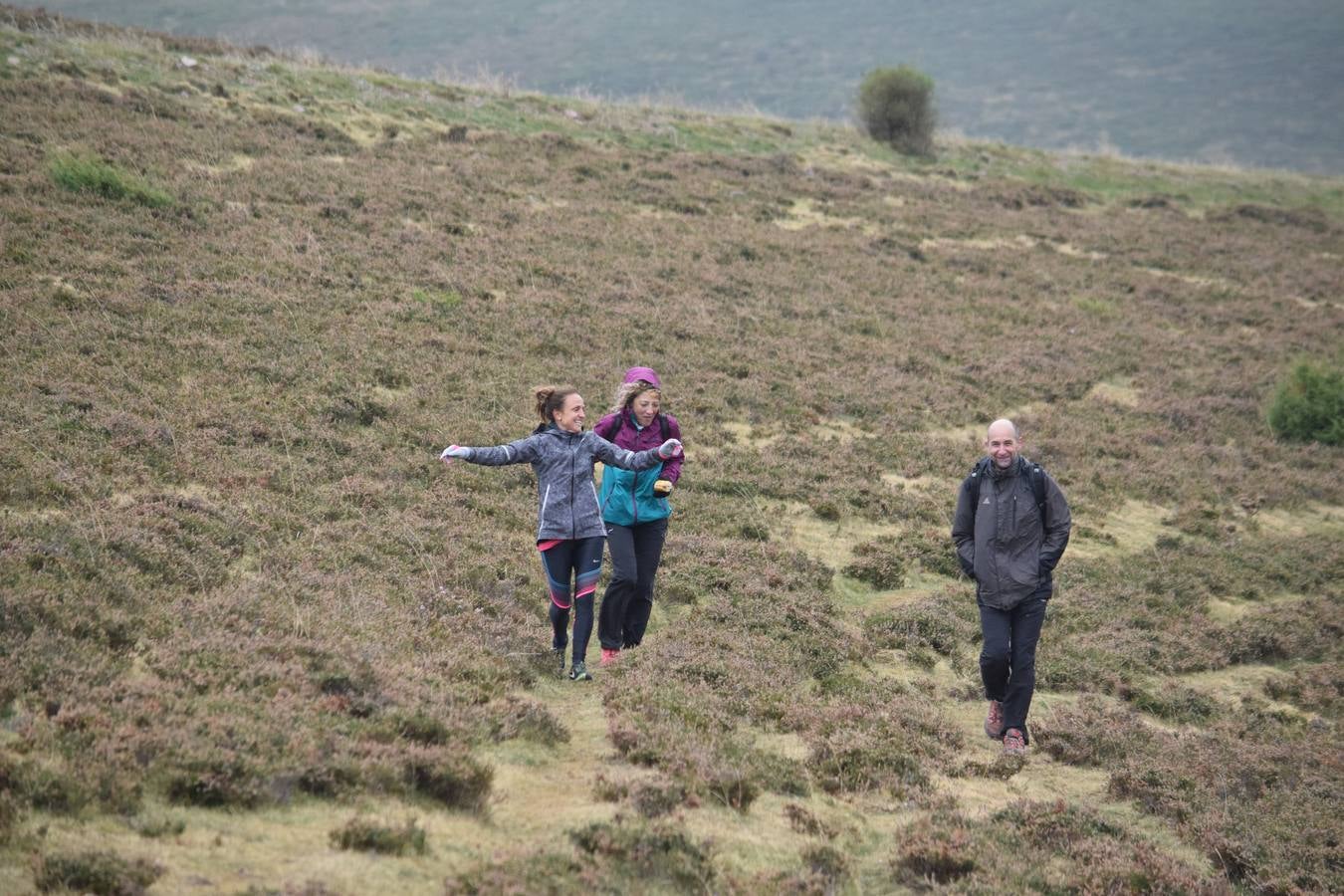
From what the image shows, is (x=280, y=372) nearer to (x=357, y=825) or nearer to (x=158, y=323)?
(x=158, y=323)

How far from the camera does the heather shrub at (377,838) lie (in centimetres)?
565

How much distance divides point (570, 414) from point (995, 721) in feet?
15.4

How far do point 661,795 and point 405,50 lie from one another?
694 ft

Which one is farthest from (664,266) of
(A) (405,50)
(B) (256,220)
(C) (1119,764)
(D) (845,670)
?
(A) (405,50)

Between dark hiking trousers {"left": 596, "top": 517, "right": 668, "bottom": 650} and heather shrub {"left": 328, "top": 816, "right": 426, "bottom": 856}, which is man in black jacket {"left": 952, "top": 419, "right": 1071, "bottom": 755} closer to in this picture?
dark hiking trousers {"left": 596, "top": 517, "right": 668, "bottom": 650}

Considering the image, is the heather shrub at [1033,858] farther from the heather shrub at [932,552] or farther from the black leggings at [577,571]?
the heather shrub at [932,552]

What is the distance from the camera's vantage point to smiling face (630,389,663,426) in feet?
32.1

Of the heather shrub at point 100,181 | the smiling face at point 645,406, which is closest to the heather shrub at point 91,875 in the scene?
the smiling face at point 645,406

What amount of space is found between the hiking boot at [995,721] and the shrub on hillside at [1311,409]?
16.2 metres

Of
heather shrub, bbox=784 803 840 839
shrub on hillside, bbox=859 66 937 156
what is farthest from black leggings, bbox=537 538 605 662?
shrub on hillside, bbox=859 66 937 156

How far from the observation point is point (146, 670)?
23.5 ft

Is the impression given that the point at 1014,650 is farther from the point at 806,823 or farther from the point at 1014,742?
the point at 806,823

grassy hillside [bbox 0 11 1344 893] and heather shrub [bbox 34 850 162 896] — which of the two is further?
grassy hillside [bbox 0 11 1344 893]

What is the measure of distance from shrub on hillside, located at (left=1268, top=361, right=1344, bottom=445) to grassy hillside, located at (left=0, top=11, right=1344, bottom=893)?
0.63 metres
